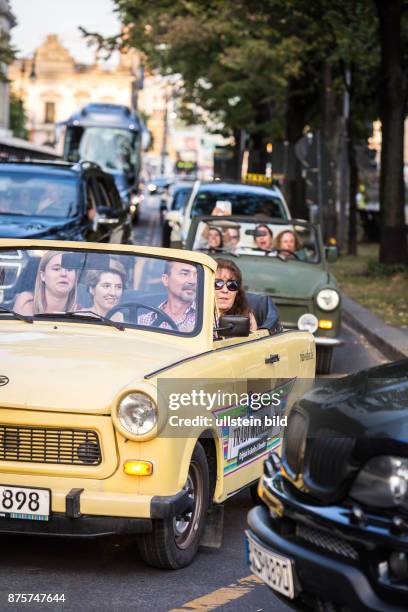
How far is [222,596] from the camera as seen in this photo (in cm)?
621

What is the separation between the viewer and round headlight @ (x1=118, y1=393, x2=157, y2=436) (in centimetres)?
626

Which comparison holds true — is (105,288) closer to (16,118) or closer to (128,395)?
(128,395)

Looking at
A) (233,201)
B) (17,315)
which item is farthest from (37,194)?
(17,315)

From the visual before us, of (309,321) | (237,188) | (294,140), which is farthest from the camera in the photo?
(294,140)

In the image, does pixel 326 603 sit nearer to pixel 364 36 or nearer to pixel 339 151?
pixel 364 36

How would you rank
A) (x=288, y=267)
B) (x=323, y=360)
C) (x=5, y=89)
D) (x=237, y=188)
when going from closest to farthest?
(x=323, y=360) → (x=288, y=267) → (x=237, y=188) → (x=5, y=89)

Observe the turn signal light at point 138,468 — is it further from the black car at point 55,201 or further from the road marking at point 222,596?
the black car at point 55,201

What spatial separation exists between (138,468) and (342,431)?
1675 millimetres

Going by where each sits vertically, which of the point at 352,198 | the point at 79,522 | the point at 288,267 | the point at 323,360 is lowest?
the point at 323,360

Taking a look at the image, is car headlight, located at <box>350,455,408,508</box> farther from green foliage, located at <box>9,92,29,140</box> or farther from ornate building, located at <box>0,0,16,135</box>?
green foliage, located at <box>9,92,29,140</box>

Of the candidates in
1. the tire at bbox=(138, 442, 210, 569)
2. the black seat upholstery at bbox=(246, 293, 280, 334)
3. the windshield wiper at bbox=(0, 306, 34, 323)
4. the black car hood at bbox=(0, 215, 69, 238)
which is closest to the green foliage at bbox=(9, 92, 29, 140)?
the black car hood at bbox=(0, 215, 69, 238)

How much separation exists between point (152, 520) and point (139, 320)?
4.70 ft

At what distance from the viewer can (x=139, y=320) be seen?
7480 mm

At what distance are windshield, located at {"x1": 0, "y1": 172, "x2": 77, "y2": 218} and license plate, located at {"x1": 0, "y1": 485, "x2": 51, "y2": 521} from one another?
11.0 meters
